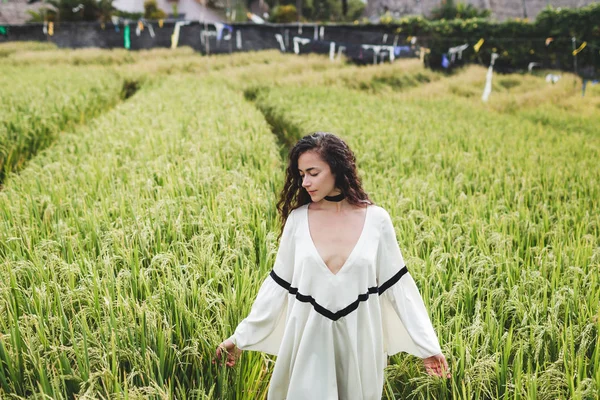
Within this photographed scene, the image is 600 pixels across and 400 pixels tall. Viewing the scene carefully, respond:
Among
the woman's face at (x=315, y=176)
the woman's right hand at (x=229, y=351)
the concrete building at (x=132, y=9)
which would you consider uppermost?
the concrete building at (x=132, y=9)

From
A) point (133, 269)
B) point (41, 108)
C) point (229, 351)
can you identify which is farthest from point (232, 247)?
point (41, 108)

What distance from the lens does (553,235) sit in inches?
122

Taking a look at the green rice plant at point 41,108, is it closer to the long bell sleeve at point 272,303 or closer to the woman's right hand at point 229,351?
the woman's right hand at point 229,351

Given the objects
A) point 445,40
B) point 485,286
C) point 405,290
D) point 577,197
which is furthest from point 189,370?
point 445,40

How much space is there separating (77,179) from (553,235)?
3693 mm

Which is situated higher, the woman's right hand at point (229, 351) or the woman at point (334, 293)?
the woman at point (334, 293)

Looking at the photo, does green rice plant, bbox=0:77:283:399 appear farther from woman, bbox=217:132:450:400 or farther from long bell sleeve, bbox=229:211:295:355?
woman, bbox=217:132:450:400

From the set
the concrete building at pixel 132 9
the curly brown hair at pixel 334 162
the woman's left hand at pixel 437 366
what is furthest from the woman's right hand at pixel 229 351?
the concrete building at pixel 132 9

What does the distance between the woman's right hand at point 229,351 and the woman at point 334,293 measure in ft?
0.17

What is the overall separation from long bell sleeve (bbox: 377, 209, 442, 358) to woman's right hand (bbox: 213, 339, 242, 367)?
1.84 feet

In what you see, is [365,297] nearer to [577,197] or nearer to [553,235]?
[553,235]

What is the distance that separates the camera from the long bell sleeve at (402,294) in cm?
151

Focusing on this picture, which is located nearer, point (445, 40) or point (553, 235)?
point (553, 235)

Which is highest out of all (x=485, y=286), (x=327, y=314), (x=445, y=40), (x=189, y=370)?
(x=445, y=40)
